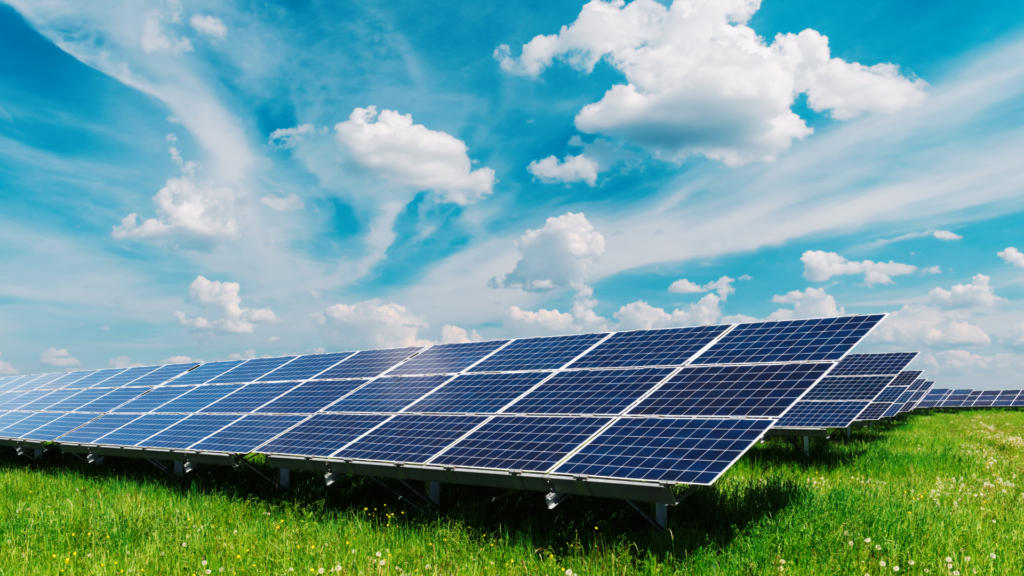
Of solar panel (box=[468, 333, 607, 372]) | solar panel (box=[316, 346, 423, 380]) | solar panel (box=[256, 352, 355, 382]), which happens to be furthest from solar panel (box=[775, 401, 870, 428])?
solar panel (box=[256, 352, 355, 382])

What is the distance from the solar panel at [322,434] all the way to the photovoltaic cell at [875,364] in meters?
25.5

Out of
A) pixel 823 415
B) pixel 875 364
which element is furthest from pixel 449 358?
pixel 875 364

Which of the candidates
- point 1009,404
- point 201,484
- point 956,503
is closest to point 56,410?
point 201,484

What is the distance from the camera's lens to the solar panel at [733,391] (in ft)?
35.1

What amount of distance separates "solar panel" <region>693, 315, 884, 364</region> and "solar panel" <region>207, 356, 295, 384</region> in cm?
1640

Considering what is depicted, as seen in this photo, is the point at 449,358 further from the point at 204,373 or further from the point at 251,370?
the point at 204,373

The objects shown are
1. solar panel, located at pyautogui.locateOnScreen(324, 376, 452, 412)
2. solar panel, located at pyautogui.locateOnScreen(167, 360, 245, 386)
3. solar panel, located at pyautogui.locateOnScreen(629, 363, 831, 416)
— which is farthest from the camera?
solar panel, located at pyautogui.locateOnScreen(167, 360, 245, 386)

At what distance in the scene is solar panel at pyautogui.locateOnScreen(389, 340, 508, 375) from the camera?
18.1 meters

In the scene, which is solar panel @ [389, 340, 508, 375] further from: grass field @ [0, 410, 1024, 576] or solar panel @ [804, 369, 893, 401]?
solar panel @ [804, 369, 893, 401]

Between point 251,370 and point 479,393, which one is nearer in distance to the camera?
point 479,393

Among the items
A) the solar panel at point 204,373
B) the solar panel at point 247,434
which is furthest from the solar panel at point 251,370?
the solar panel at point 247,434

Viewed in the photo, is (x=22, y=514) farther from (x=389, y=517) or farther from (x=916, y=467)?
(x=916, y=467)

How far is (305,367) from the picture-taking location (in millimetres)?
22500

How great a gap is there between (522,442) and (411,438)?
2.69m
